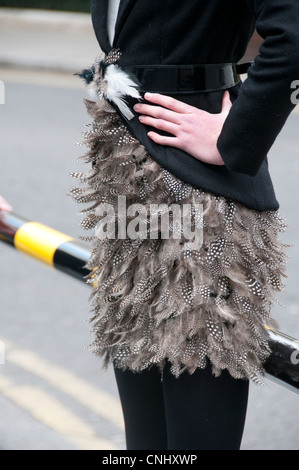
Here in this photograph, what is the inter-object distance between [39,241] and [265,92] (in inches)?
44.1

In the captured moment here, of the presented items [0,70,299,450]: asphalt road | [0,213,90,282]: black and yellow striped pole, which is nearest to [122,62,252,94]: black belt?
[0,70,299,450]: asphalt road

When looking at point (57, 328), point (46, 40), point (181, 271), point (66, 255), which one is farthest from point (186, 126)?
point (46, 40)

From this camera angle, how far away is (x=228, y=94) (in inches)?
54.1

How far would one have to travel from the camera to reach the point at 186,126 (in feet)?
4.31

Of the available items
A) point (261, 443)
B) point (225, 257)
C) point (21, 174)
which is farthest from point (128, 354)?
point (21, 174)

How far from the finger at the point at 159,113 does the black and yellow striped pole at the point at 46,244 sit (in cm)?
68

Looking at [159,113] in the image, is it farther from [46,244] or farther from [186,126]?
[46,244]

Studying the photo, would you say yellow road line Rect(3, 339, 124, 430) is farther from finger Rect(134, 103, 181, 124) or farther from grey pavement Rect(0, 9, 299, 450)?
finger Rect(134, 103, 181, 124)

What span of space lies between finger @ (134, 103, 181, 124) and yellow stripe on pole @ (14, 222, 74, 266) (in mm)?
804

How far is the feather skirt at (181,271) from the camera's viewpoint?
51.7 inches

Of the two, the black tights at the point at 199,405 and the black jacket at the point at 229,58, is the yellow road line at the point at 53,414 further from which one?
the black jacket at the point at 229,58

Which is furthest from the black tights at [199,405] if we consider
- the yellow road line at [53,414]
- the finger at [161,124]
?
the yellow road line at [53,414]

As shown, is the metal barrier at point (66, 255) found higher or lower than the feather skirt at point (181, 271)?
lower
